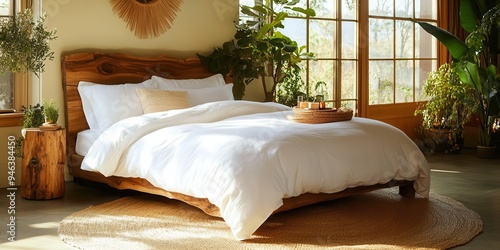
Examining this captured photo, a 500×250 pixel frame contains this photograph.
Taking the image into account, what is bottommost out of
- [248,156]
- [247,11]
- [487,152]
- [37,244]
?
[37,244]

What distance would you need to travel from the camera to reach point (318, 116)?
17.5ft

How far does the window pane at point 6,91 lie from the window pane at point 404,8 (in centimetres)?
439

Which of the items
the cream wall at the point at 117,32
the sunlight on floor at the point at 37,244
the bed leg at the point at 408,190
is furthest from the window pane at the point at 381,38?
the sunlight on floor at the point at 37,244

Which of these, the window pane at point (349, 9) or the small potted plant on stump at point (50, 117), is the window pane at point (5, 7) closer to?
the small potted plant on stump at point (50, 117)

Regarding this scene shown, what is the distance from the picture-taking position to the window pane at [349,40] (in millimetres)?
7906

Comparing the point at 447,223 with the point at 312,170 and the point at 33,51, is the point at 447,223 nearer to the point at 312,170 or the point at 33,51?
the point at 312,170

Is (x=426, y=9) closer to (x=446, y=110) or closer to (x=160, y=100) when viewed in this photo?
(x=446, y=110)

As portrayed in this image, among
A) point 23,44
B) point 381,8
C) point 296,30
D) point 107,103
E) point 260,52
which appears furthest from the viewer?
point 381,8

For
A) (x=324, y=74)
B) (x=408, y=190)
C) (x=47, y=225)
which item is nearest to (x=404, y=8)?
(x=324, y=74)

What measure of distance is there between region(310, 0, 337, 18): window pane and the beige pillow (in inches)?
85.4

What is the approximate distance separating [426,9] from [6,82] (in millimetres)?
5027

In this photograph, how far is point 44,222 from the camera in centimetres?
470

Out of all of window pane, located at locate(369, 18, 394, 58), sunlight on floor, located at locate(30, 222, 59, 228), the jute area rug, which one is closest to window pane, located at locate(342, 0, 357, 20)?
window pane, located at locate(369, 18, 394, 58)

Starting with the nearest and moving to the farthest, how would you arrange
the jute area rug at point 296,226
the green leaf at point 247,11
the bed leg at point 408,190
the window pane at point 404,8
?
the jute area rug at point 296,226 < the bed leg at point 408,190 < the green leaf at point 247,11 < the window pane at point 404,8
